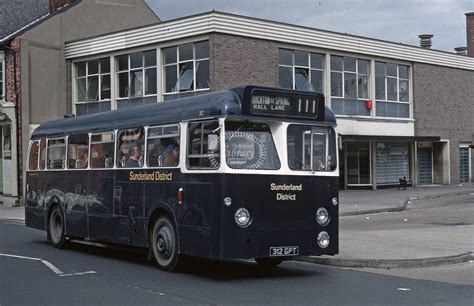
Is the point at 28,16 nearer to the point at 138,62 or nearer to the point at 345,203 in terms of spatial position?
the point at 138,62

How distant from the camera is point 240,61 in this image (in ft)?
92.0

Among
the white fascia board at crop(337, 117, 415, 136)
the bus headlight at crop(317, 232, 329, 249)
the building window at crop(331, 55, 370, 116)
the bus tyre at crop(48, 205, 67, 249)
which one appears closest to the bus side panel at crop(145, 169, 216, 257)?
the bus headlight at crop(317, 232, 329, 249)

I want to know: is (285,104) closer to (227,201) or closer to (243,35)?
(227,201)

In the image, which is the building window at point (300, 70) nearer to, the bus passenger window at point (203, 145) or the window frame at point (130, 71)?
the window frame at point (130, 71)

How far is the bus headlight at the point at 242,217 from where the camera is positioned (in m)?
10.2

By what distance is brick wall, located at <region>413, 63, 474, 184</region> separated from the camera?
37156 mm

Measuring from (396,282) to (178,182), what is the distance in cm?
377

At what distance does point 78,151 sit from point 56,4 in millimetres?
23411

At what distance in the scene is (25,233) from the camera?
1928cm

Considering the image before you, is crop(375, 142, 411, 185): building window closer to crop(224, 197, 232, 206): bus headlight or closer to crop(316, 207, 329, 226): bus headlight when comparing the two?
crop(316, 207, 329, 226): bus headlight

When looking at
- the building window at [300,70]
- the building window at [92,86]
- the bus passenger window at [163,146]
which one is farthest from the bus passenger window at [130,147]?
the building window at [92,86]

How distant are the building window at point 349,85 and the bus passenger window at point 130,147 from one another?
21004 mm

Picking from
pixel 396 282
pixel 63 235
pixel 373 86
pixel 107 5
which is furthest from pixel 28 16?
pixel 396 282

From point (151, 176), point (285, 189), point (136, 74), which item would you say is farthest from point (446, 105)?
point (285, 189)
